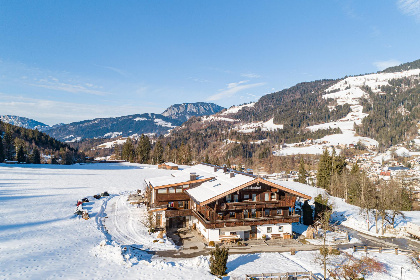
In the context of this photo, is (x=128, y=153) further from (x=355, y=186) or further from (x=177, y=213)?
(x=355, y=186)

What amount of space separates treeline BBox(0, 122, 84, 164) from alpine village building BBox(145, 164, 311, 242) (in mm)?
111273

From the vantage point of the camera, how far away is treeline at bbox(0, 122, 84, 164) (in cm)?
12276

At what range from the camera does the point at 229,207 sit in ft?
120

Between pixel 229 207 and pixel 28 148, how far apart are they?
157418 millimetres

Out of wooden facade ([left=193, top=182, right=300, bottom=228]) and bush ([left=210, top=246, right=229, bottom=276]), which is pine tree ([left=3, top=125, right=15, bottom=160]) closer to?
wooden facade ([left=193, top=182, right=300, bottom=228])

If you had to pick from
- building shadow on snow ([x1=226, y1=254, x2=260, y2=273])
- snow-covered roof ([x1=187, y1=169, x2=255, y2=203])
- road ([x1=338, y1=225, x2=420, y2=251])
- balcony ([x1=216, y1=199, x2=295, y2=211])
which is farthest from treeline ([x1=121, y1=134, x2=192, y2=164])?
building shadow on snow ([x1=226, y1=254, x2=260, y2=273])

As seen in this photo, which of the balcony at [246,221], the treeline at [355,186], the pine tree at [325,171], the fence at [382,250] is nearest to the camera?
the fence at [382,250]

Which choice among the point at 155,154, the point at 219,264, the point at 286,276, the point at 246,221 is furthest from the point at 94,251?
the point at 155,154

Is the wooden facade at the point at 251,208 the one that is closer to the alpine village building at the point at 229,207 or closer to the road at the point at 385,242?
the alpine village building at the point at 229,207

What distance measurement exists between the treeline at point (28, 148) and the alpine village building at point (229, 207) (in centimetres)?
11127

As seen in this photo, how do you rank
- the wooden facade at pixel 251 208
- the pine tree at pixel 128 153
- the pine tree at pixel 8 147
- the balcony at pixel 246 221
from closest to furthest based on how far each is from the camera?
the balcony at pixel 246 221, the wooden facade at pixel 251 208, the pine tree at pixel 8 147, the pine tree at pixel 128 153

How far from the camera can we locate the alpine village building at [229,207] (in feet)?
119

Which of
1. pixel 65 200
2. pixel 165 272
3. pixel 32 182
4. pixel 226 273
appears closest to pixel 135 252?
pixel 165 272

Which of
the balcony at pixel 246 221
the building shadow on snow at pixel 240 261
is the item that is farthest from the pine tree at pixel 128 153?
the building shadow on snow at pixel 240 261
